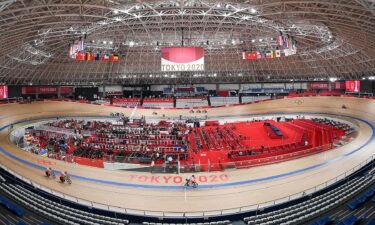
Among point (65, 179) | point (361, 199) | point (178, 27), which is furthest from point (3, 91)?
point (361, 199)

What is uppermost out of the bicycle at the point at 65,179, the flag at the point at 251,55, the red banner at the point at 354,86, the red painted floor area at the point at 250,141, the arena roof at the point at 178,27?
the arena roof at the point at 178,27

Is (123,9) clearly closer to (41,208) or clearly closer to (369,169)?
(41,208)

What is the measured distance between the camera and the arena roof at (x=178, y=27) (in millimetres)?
21750

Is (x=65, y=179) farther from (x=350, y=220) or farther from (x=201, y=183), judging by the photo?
(x=350, y=220)

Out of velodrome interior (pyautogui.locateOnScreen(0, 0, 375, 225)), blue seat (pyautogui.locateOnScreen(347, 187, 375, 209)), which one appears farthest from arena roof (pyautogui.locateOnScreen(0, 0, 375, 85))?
blue seat (pyautogui.locateOnScreen(347, 187, 375, 209))

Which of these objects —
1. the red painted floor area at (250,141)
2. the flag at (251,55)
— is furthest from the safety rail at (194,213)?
the flag at (251,55)

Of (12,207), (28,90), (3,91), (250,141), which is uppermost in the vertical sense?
(28,90)

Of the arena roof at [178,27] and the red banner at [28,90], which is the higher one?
the arena roof at [178,27]

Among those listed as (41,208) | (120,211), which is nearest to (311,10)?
(120,211)

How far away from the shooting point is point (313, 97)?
40.7m

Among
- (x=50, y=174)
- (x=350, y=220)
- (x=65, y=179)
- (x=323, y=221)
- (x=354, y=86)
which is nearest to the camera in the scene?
(x=350, y=220)

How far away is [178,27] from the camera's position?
35031mm

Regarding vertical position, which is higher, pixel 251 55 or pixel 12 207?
pixel 251 55

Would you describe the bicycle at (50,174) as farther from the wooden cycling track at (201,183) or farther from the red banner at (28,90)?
the red banner at (28,90)
